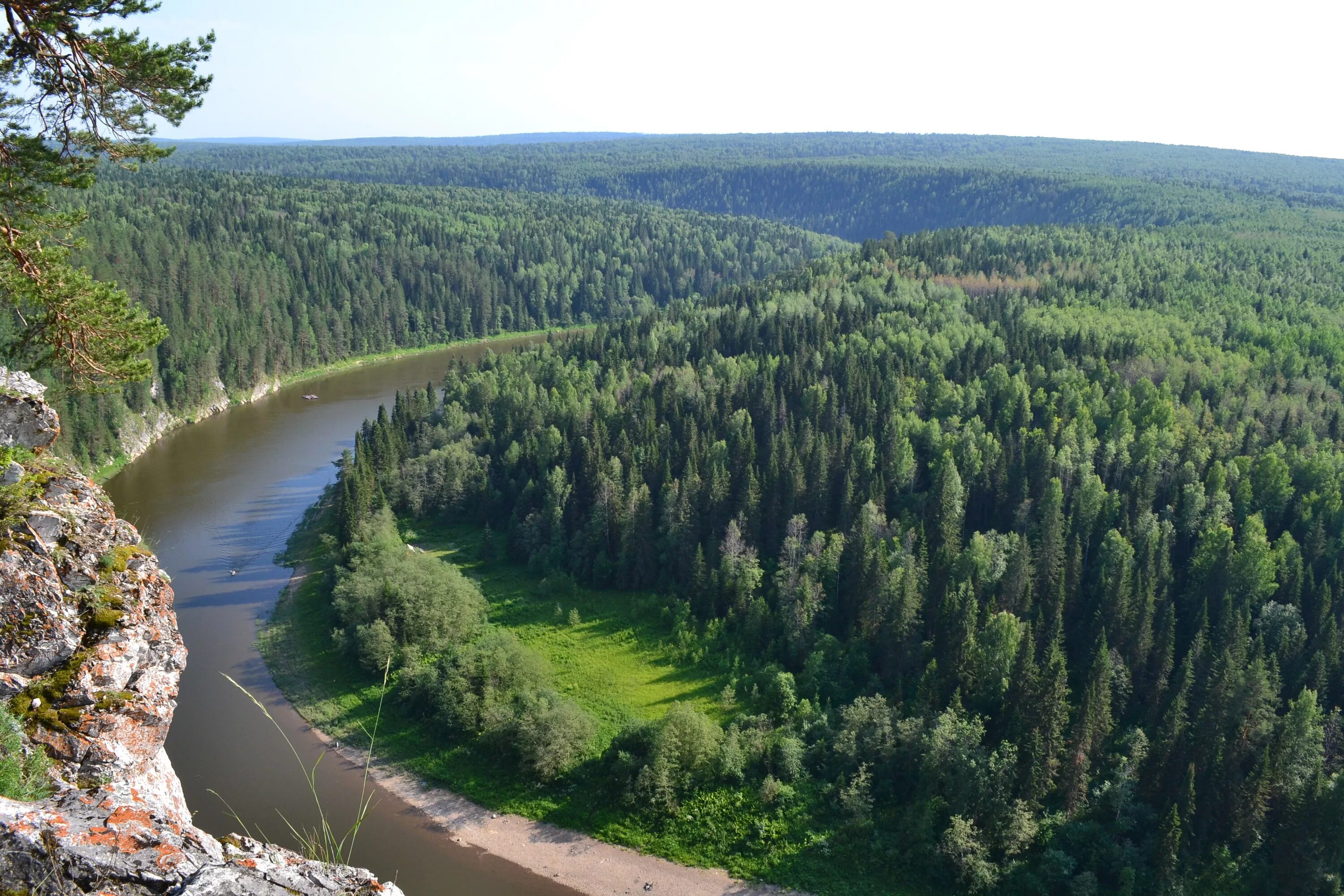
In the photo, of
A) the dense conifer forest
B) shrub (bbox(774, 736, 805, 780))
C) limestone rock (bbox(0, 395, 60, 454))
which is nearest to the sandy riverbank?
the dense conifer forest

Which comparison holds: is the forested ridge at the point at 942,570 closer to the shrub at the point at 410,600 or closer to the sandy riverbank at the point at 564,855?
the shrub at the point at 410,600

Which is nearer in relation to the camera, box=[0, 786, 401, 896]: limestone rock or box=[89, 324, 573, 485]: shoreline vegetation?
box=[0, 786, 401, 896]: limestone rock

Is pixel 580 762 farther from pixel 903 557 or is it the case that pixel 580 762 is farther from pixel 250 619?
pixel 250 619

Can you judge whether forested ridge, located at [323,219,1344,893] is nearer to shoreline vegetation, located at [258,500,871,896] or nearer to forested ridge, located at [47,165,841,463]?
shoreline vegetation, located at [258,500,871,896]

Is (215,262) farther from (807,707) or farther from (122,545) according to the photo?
(122,545)

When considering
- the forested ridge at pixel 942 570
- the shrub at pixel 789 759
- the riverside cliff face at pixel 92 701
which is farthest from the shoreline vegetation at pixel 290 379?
the riverside cliff face at pixel 92 701

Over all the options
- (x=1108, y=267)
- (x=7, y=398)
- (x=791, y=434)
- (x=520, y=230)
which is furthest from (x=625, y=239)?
(x=7, y=398)
